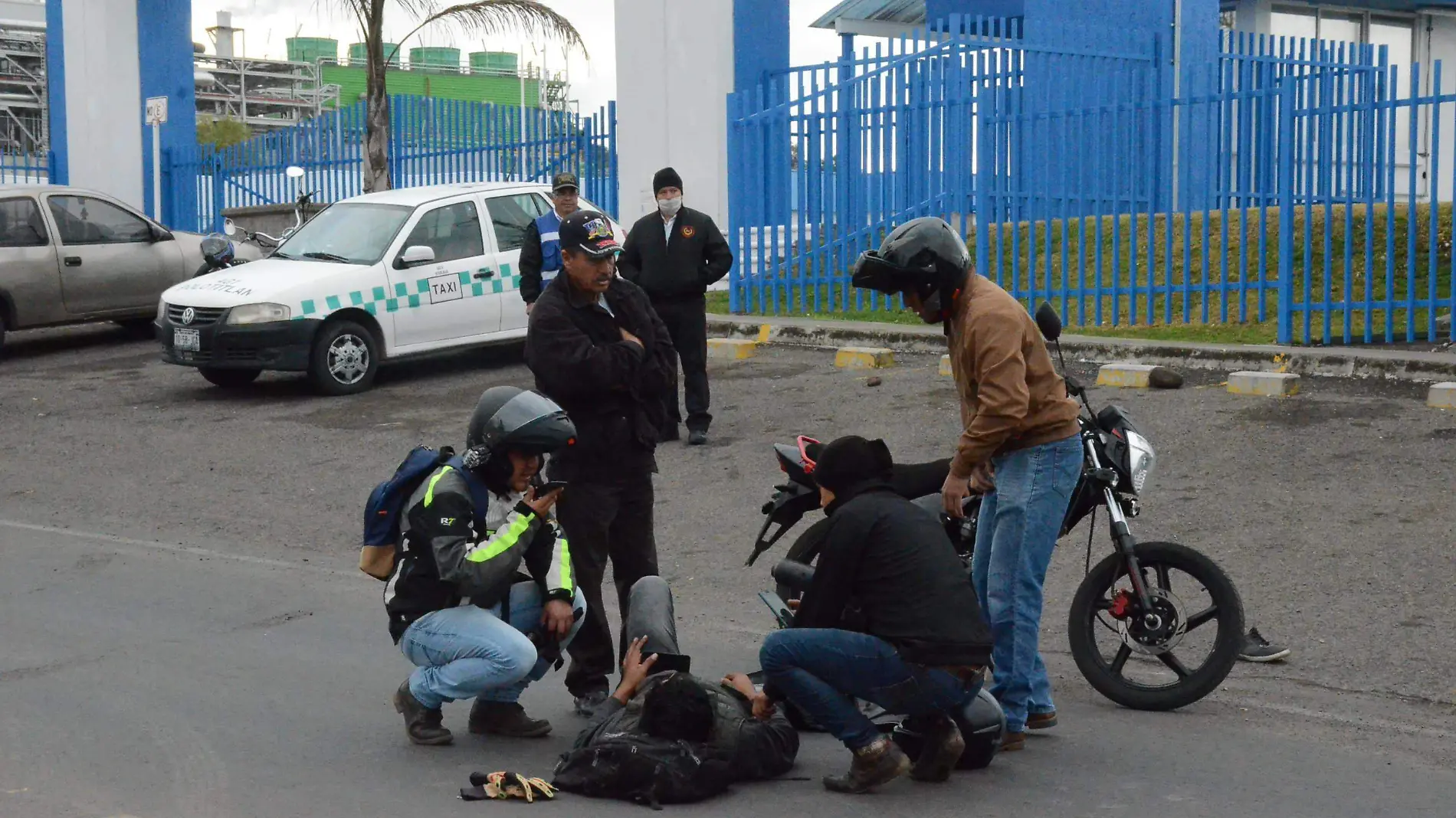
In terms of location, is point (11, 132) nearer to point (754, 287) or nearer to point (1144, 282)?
point (754, 287)

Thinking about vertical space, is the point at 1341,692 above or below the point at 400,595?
below

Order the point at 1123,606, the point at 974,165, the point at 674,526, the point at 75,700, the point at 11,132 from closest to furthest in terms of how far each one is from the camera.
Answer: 1. the point at 1123,606
2. the point at 75,700
3. the point at 674,526
4. the point at 974,165
5. the point at 11,132

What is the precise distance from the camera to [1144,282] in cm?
1489

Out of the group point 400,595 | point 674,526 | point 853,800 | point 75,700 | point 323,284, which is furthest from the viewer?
point 323,284

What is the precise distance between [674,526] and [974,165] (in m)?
6.98

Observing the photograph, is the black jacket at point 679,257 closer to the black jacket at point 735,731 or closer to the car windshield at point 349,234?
the car windshield at point 349,234

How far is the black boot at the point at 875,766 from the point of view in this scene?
17.6 feet

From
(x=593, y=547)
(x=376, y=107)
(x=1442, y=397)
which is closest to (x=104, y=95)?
(x=376, y=107)

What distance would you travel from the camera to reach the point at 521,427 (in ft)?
18.6

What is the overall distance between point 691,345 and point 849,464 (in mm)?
6286

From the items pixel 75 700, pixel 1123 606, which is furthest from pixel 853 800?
pixel 75 700

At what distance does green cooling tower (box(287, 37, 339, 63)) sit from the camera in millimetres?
81188

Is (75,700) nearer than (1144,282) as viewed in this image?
Yes

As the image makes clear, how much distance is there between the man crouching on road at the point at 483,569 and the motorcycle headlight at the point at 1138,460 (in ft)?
6.62
